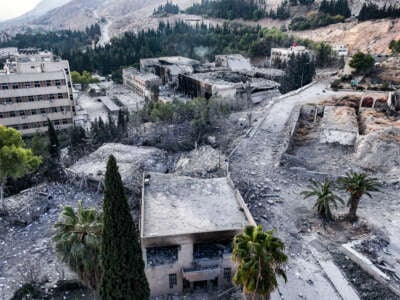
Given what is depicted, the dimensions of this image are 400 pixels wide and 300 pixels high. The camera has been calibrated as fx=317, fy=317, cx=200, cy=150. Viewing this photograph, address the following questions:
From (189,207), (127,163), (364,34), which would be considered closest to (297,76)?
(127,163)

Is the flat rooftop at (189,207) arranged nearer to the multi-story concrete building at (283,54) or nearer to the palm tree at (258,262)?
the palm tree at (258,262)

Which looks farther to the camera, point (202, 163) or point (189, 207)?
point (202, 163)

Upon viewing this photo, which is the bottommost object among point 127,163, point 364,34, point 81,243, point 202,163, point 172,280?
point 127,163

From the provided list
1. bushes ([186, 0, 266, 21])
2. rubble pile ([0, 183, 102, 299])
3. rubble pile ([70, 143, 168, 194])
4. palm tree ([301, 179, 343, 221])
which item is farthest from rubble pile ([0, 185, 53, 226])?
bushes ([186, 0, 266, 21])

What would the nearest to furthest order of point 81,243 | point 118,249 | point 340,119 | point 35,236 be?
point 118,249 → point 81,243 → point 35,236 → point 340,119

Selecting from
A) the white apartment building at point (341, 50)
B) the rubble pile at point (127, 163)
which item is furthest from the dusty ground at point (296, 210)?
the white apartment building at point (341, 50)

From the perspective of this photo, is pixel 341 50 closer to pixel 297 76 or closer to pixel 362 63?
pixel 362 63

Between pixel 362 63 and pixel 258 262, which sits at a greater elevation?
pixel 362 63
